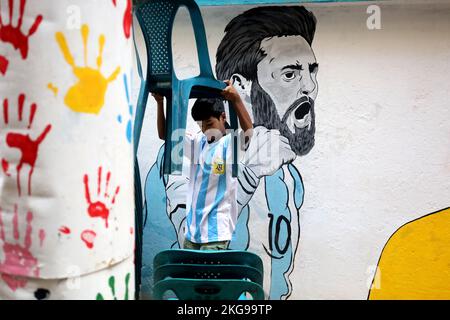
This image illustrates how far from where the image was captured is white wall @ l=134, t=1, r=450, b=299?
13.3 ft

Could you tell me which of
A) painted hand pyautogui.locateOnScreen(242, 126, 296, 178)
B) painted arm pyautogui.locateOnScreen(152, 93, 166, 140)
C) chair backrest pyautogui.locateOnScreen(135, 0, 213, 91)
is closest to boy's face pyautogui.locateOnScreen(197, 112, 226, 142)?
painted arm pyautogui.locateOnScreen(152, 93, 166, 140)

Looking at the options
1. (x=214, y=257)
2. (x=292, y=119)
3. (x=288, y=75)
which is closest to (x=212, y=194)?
(x=214, y=257)

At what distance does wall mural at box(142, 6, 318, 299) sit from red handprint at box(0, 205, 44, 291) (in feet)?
9.53

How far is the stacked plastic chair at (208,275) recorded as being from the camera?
7.33ft

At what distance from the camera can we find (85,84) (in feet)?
4.44

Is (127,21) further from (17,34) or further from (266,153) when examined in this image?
(266,153)

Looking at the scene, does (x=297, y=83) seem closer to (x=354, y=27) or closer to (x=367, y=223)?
(x=354, y=27)

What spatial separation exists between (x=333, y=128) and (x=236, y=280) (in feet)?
7.56

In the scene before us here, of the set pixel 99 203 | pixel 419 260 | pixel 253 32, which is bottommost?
pixel 419 260

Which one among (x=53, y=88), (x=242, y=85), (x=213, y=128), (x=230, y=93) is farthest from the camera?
(x=242, y=85)

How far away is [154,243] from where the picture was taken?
14.2ft

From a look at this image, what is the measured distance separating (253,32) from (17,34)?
3215 mm

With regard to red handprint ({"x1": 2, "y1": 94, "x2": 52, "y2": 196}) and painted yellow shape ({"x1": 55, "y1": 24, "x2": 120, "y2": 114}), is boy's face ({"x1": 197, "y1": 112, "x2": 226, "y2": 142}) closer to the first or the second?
painted yellow shape ({"x1": 55, "y1": 24, "x2": 120, "y2": 114})
